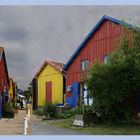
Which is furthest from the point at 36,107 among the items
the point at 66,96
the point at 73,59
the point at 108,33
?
the point at 108,33

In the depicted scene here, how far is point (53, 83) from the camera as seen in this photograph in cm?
1738

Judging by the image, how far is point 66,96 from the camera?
1811 centimetres

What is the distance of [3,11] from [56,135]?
459 centimetres

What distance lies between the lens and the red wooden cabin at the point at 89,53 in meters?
17.6

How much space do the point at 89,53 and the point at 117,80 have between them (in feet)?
8.49

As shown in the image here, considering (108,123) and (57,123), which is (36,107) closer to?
(57,123)

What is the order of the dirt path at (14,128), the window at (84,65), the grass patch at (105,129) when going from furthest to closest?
the window at (84,65) < the grass patch at (105,129) < the dirt path at (14,128)

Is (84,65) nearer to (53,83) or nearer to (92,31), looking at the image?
(92,31)

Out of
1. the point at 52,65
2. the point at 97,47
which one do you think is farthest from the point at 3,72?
the point at 97,47

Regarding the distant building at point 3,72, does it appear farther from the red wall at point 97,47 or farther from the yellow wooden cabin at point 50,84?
the red wall at point 97,47

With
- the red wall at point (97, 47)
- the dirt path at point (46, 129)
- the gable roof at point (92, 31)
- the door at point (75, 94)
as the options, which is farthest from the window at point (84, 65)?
the dirt path at point (46, 129)

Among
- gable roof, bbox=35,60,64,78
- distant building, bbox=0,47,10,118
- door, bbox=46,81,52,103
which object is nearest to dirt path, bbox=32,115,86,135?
door, bbox=46,81,52,103

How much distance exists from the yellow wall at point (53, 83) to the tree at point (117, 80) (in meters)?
1.54

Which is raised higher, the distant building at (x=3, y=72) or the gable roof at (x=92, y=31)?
the gable roof at (x=92, y=31)
